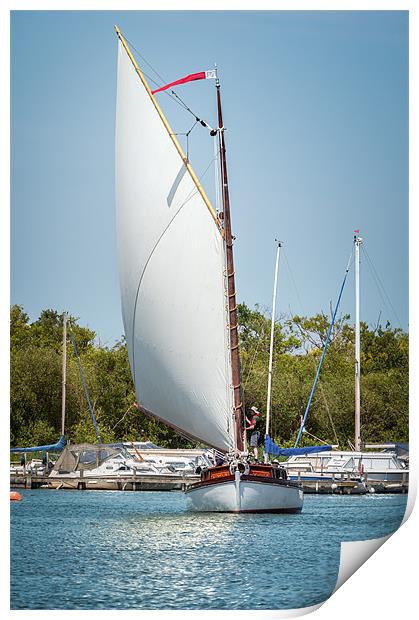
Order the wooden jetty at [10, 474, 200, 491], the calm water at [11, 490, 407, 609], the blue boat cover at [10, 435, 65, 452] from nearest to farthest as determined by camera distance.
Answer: the calm water at [11, 490, 407, 609]
the blue boat cover at [10, 435, 65, 452]
the wooden jetty at [10, 474, 200, 491]

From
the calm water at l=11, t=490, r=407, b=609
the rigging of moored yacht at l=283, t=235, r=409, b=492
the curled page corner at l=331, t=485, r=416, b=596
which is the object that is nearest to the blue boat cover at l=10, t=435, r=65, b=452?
the calm water at l=11, t=490, r=407, b=609

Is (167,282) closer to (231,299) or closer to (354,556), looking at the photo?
(231,299)

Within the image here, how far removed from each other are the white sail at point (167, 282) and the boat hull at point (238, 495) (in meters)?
0.43

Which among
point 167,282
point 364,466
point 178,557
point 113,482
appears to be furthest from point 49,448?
point 178,557

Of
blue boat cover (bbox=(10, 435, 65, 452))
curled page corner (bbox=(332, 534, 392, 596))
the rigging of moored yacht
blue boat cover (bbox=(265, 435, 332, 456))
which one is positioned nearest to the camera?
curled page corner (bbox=(332, 534, 392, 596))

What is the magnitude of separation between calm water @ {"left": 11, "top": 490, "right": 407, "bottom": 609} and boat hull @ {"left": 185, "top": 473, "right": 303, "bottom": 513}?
13cm

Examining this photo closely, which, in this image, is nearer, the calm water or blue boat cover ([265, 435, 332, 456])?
the calm water

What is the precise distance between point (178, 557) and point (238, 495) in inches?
109

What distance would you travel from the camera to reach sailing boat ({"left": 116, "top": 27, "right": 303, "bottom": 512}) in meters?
12.5

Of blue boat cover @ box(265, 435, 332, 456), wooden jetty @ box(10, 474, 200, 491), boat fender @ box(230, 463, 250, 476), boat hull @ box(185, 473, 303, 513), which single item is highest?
blue boat cover @ box(265, 435, 332, 456)

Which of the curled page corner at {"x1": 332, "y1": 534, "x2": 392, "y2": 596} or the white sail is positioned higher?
the white sail

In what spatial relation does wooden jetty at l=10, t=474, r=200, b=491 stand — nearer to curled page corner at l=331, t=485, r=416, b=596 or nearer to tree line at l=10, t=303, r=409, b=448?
tree line at l=10, t=303, r=409, b=448

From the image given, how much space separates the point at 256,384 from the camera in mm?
22750
